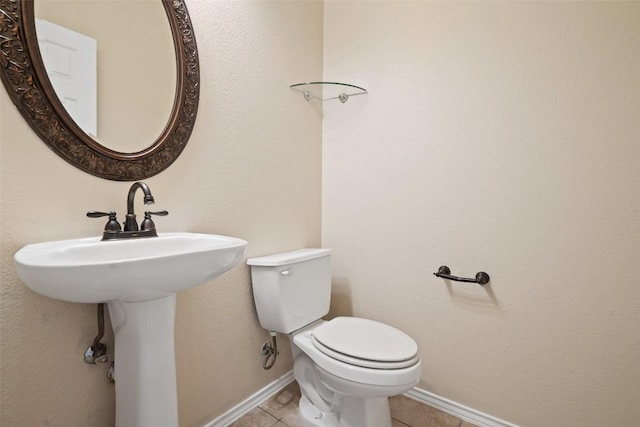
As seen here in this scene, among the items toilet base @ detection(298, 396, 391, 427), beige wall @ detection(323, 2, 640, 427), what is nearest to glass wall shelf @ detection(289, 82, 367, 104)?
beige wall @ detection(323, 2, 640, 427)

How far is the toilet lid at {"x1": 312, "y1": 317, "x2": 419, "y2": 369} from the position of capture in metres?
1.15

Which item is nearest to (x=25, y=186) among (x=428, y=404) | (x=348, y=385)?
(x=348, y=385)

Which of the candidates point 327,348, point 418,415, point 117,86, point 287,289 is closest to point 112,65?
point 117,86

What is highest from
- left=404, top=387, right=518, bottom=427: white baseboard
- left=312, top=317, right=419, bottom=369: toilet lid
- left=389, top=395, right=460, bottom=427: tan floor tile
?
left=312, top=317, right=419, bottom=369: toilet lid

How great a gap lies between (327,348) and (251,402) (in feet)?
1.86

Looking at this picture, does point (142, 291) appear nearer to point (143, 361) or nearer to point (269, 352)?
point (143, 361)

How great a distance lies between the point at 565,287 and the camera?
1.24 meters

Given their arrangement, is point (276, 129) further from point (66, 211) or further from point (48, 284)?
point (48, 284)

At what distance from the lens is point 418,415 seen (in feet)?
4.92

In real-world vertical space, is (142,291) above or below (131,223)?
below

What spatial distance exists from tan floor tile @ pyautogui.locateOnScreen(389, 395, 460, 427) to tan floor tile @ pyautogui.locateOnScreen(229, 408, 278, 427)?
57cm

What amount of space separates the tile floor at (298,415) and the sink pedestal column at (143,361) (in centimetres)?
62

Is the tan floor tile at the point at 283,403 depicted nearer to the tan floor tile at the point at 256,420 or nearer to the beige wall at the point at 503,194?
the tan floor tile at the point at 256,420

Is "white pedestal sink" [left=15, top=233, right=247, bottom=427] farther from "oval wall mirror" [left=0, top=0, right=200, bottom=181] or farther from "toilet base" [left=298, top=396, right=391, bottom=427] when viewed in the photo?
"toilet base" [left=298, top=396, right=391, bottom=427]
